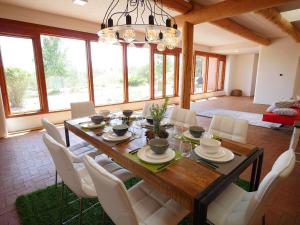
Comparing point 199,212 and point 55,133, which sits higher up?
point 55,133

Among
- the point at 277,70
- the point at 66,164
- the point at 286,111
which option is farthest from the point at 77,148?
the point at 277,70

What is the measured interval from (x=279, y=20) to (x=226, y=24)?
4.17 feet

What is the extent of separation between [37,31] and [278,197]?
5.47m

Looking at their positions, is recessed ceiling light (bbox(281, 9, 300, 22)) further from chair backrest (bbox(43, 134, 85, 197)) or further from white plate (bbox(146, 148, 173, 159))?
chair backrest (bbox(43, 134, 85, 197))

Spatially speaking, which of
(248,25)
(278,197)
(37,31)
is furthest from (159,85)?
(278,197)

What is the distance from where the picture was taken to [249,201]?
3.61ft

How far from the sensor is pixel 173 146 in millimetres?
1519

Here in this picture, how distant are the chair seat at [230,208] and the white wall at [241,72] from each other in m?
10.7

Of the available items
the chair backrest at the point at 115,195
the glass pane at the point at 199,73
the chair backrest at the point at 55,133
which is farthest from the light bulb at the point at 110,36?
the glass pane at the point at 199,73

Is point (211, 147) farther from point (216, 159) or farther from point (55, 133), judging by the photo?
point (55, 133)

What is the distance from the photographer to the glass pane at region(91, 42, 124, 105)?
5.48m

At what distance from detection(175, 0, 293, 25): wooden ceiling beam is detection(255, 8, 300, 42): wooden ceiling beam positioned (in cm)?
75

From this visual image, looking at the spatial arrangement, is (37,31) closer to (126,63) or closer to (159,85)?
(126,63)

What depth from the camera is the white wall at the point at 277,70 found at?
23.7 ft
